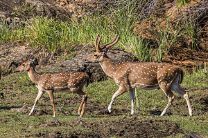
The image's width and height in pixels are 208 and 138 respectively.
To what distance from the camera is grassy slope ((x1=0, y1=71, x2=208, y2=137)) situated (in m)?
12.8

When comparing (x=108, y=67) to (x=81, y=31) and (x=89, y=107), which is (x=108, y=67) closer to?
(x=89, y=107)

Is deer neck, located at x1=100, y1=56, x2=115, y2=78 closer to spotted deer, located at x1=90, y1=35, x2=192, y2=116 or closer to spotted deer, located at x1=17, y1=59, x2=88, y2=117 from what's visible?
spotted deer, located at x1=90, y1=35, x2=192, y2=116

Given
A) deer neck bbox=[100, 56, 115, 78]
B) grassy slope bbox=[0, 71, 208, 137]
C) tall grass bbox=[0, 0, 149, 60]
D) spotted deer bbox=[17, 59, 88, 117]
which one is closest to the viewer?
grassy slope bbox=[0, 71, 208, 137]

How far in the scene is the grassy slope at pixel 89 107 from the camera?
12828 millimetres

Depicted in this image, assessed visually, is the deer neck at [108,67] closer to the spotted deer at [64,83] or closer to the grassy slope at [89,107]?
the grassy slope at [89,107]

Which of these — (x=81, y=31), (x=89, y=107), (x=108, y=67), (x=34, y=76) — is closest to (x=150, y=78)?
(x=108, y=67)

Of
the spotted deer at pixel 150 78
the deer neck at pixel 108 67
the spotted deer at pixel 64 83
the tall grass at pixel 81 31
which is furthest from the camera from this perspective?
the tall grass at pixel 81 31

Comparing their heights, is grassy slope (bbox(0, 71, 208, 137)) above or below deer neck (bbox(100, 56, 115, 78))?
below

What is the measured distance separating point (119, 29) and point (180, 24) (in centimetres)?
197

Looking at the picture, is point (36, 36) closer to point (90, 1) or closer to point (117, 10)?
point (117, 10)

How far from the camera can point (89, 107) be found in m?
15.9

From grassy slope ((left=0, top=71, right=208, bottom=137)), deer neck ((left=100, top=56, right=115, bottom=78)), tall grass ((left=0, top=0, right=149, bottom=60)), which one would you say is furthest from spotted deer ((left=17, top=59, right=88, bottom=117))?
tall grass ((left=0, top=0, right=149, bottom=60))

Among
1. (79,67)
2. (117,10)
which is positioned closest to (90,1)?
(117,10)

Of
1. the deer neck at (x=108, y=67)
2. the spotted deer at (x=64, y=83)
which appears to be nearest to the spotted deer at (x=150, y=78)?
the deer neck at (x=108, y=67)
